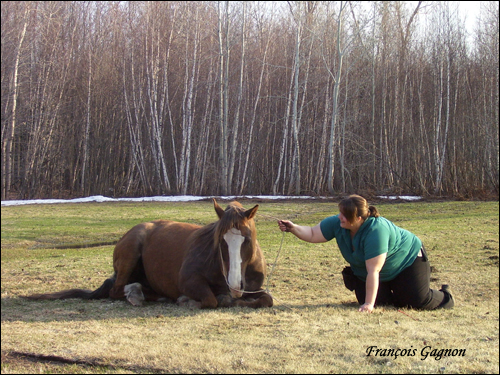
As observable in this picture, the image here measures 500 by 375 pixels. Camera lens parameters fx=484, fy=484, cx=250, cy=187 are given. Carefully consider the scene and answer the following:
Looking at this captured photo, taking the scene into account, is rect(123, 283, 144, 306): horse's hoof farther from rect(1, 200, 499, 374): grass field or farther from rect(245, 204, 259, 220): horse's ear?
rect(245, 204, 259, 220): horse's ear

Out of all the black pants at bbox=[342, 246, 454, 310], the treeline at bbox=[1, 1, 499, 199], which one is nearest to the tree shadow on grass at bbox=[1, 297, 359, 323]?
the black pants at bbox=[342, 246, 454, 310]

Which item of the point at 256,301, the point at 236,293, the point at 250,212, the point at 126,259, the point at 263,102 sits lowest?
the point at 256,301

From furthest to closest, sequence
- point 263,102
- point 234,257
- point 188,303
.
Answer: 1. point 263,102
2. point 188,303
3. point 234,257

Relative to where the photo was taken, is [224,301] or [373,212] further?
[224,301]

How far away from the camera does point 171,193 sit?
25.5 meters

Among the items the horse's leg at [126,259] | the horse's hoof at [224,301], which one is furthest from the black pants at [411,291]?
the horse's leg at [126,259]

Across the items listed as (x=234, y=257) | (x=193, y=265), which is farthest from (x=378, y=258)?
(x=193, y=265)

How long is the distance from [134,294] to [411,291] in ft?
10.7

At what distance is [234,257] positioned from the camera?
514cm

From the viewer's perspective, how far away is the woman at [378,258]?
4910mm

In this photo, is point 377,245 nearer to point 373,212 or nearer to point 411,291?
point 373,212

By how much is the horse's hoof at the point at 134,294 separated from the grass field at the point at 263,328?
11 cm

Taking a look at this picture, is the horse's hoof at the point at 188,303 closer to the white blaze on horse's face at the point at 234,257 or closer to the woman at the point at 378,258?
the white blaze on horse's face at the point at 234,257

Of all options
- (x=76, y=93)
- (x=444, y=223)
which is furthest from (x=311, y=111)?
(x=444, y=223)
